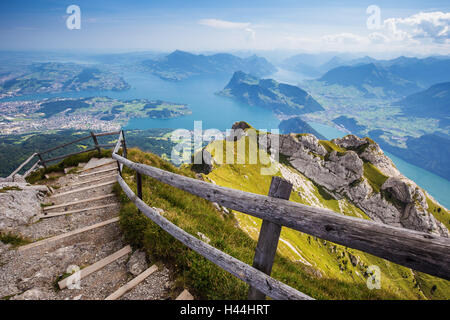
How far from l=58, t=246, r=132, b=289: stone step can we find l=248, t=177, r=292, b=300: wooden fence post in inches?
148

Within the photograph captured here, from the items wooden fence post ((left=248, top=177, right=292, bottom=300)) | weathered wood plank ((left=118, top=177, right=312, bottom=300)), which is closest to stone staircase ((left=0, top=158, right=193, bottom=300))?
weathered wood plank ((left=118, top=177, right=312, bottom=300))

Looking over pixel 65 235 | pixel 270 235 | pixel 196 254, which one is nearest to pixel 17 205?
pixel 65 235

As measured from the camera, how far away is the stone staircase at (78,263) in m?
4.31

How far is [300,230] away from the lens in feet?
8.34

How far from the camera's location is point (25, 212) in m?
6.73

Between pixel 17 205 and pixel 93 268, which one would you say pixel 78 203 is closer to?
pixel 17 205

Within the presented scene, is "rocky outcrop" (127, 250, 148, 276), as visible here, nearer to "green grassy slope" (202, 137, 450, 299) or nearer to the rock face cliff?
"green grassy slope" (202, 137, 450, 299)

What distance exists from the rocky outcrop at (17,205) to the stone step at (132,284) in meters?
4.59

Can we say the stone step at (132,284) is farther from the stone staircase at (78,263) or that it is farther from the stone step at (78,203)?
the stone step at (78,203)

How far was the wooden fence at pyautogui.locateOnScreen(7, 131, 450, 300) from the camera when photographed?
2055 millimetres

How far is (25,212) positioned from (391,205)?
12287cm

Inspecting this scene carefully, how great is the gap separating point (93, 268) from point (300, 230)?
16.4ft

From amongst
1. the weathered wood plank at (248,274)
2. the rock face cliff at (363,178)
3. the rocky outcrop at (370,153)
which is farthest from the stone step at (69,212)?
the rocky outcrop at (370,153)
